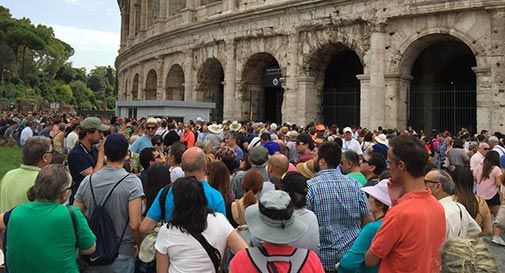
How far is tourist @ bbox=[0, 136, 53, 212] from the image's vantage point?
4.22 meters

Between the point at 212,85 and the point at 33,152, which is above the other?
the point at 212,85

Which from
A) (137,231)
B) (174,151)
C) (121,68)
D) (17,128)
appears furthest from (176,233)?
(121,68)

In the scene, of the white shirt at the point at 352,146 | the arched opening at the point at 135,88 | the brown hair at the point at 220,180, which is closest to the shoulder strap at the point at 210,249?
the brown hair at the point at 220,180

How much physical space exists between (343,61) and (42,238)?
71.0ft

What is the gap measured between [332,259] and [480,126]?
13.3 meters

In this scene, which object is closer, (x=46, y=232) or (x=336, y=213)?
(x=46, y=232)

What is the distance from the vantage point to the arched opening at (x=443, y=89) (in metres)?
18.5

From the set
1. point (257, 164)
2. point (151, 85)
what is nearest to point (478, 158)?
point (257, 164)

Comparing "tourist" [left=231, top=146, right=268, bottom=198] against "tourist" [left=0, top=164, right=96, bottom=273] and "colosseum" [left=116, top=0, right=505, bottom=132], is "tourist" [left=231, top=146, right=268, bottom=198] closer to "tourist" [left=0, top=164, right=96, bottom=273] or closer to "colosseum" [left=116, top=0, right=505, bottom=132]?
"tourist" [left=0, top=164, right=96, bottom=273]

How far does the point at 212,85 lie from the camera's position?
1035 inches

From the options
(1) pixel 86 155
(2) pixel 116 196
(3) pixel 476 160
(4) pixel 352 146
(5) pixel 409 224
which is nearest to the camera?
(5) pixel 409 224

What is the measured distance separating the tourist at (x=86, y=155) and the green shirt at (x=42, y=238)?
190 centimetres

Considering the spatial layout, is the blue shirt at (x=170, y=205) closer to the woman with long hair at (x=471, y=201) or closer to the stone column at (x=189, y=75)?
the woman with long hair at (x=471, y=201)

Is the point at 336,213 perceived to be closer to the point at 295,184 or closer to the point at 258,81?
the point at 295,184
